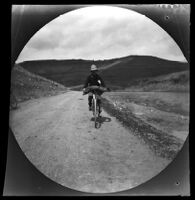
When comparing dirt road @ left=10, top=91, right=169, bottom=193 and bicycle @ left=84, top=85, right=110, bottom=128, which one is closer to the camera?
dirt road @ left=10, top=91, right=169, bottom=193

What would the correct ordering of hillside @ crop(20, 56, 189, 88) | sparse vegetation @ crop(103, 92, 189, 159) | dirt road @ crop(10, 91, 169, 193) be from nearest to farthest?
dirt road @ crop(10, 91, 169, 193)
sparse vegetation @ crop(103, 92, 189, 159)
hillside @ crop(20, 56, 189, 88)

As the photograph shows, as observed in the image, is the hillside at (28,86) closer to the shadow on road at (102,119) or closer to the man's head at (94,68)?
the man's head at (94,68)

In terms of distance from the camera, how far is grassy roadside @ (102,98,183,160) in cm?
439

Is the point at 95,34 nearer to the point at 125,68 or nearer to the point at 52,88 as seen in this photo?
the point at 125,68

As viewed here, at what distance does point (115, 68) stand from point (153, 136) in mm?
1087

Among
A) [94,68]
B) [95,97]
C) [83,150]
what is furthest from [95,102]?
[83,150]

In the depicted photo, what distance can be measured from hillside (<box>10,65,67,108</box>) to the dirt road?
179 mm

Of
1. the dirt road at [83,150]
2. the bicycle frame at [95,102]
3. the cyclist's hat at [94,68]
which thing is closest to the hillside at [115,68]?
the cyclist's hat at [94,68]

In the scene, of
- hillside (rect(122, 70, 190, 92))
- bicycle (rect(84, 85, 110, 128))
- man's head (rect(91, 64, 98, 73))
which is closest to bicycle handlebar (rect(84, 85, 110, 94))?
bicycle (rect(84, 85, 110, 128))

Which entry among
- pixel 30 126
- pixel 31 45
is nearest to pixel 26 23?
pixel 31 45

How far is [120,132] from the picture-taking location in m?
4.38

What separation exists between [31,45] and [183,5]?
2.23 m

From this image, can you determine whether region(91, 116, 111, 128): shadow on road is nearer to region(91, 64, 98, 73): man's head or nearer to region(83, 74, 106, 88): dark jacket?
region(83, 74, 106, 88): dark jacket

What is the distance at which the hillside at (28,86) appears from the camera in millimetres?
4551
